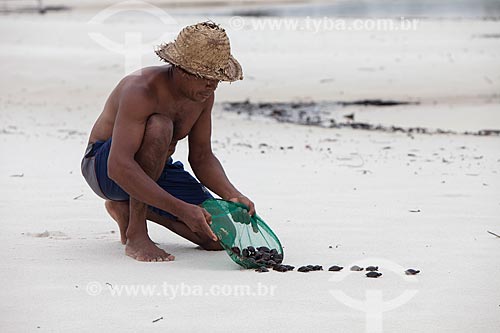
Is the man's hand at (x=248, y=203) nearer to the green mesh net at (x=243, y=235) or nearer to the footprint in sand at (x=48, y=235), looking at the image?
the green mesh net at (x=243, y=235)

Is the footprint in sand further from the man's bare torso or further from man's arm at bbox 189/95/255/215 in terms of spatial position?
man's arm at bbox 189/95/255/215

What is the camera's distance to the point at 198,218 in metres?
4.04

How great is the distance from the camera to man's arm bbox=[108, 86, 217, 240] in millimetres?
4102

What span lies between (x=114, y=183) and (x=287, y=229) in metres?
1.05

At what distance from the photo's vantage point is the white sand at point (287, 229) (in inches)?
139

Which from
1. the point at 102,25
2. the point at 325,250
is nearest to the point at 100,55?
the point at 102,25

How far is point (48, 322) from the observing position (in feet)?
11.2

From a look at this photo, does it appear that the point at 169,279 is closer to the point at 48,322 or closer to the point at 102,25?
the point at 48,322

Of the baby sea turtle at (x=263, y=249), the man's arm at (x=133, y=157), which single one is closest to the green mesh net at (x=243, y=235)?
the baby sea turtle at (x=263, y=249)

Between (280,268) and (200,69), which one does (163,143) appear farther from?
(280,268)

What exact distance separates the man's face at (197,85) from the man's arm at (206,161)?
31cm

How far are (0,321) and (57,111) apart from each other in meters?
6.98

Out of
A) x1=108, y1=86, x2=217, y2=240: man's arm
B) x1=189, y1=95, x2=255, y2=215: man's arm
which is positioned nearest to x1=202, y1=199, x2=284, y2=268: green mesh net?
x1=189, y1=95, x2=255, y2=215: man's arm

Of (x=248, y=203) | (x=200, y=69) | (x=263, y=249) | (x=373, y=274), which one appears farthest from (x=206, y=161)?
(x=373, y=274)
